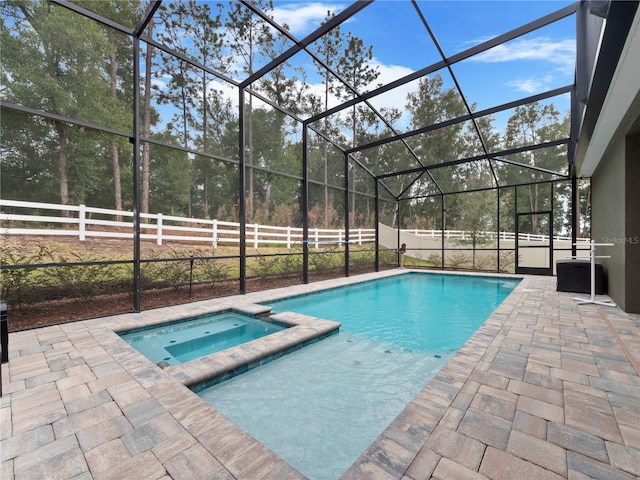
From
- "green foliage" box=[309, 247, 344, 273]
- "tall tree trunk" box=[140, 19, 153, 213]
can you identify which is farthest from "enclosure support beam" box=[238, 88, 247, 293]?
"green foliage" box=[309, 247, 344, 273]

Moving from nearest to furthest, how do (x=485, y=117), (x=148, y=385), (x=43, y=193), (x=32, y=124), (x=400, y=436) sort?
(x=400, y=436), (x=148, y=385), (x=32, y=124), (x=43, y=193), (x=485, y=117)

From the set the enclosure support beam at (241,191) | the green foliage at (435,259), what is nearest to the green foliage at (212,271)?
the enclosure support beam at (241,191)

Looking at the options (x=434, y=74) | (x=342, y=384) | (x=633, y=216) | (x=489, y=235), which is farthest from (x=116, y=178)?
(x=489, y=235)

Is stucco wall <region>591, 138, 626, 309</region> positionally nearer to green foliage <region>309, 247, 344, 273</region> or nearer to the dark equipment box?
the dark equipment box

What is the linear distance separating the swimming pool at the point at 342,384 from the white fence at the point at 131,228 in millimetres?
3490

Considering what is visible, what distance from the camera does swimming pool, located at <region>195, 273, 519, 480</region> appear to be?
206cm

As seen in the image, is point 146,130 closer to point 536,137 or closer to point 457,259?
point 536,137

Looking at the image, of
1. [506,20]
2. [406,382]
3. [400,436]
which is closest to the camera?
[400,436]

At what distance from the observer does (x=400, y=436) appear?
1.71 m

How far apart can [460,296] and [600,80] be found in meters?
5.41

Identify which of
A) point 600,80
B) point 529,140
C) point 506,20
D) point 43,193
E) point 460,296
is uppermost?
point 506,20

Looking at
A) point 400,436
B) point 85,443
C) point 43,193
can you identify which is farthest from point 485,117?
point 43,193

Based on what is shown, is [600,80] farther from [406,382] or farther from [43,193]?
[43,193]

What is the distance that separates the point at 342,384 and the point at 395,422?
3.58 ft
